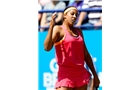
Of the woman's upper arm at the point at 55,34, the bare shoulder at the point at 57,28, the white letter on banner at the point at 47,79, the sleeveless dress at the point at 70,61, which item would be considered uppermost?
the bare shoulder at the point at 57,28

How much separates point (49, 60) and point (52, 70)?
0.18 m

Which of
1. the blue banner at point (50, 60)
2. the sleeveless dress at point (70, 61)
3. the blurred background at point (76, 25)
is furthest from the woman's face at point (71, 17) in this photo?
the blue banner at point (50, 60)

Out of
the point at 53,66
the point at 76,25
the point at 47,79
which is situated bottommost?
the point at 47,79

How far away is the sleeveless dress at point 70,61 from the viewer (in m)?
5.36

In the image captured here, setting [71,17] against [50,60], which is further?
[50,60]

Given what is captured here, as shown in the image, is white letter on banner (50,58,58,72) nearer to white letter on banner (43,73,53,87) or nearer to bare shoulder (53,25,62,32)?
white letter on banner (43,73,53,87)

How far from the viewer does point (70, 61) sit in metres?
5.38

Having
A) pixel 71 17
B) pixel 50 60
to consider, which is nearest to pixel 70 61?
pixel 71 17

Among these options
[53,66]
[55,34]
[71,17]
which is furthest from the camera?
[53,66]

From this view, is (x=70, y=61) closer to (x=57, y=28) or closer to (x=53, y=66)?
(x=57, y=28)

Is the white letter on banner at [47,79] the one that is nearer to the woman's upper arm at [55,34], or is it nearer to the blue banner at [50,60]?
the blue banner at [50,60]
